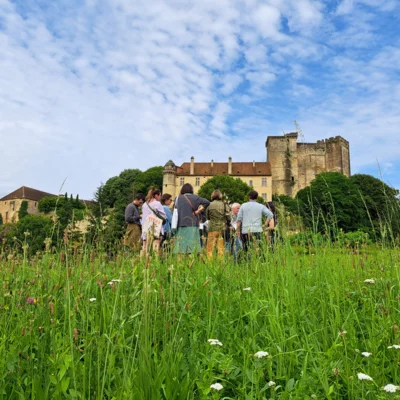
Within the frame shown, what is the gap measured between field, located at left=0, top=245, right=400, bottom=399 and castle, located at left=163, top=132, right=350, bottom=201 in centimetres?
7987

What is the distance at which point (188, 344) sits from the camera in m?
2.52

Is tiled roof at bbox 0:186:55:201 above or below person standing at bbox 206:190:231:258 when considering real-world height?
above

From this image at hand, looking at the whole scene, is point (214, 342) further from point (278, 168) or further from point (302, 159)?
point (302, 159)

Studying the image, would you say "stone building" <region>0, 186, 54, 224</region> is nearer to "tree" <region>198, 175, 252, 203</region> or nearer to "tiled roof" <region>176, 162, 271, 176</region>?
"tiled roof" <region>176, 162, 271, 176</region>

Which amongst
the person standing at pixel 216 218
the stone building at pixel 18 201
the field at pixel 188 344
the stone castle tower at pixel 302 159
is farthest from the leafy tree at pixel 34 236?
the stone building at pixel 18 201

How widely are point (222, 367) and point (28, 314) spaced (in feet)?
4.18

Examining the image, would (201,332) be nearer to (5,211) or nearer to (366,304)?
(366,304)

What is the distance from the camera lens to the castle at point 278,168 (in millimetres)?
84562

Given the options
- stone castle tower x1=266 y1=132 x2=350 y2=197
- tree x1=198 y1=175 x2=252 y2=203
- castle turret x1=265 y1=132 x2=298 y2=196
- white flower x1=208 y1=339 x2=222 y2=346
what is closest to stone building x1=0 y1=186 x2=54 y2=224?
tree x1=198 y1=175 x2=252 y2=203

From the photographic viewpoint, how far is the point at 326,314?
117 inches

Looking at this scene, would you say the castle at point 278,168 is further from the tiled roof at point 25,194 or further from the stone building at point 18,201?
the tiled roof at point 25,194

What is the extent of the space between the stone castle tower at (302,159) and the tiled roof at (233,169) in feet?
10.0

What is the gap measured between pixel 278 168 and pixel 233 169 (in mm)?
10577

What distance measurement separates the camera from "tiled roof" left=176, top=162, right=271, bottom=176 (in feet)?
281
